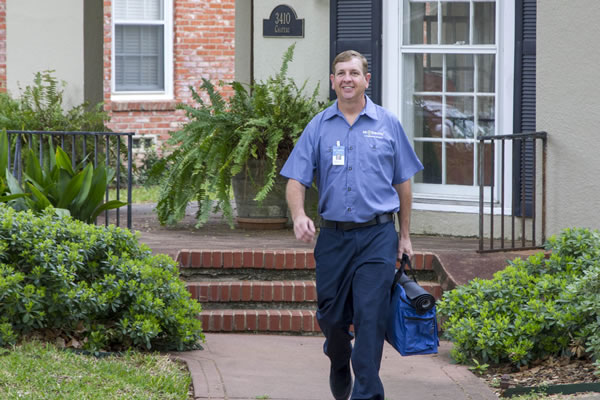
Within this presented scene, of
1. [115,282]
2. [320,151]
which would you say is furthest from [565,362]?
[115,282]

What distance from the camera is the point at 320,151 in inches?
178

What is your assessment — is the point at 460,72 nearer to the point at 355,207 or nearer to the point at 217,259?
the point at 217,259

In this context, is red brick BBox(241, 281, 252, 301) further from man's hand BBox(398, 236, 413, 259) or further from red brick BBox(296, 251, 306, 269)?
man's hand BBox(398, 236, 413, 259)

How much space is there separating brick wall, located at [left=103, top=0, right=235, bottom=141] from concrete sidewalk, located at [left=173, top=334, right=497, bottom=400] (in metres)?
8.31

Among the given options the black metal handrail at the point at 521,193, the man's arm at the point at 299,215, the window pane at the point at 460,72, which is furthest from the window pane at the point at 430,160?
the man's arm at the point at 299,215

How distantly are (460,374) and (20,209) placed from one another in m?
3.04

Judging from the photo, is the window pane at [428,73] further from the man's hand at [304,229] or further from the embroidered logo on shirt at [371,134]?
the man's hand at [304,229]

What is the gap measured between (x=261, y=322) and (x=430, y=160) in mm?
2564

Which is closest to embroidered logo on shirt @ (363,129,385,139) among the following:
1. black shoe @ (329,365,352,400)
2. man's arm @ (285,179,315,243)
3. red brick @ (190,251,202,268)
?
man's arm @ (285,179,315,243)

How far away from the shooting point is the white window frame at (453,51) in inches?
306

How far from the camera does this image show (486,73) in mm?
7984

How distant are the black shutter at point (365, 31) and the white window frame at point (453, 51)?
0.25 feet

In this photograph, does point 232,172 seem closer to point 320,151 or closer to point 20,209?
point 20,209

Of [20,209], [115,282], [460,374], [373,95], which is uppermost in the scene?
[373,95]
